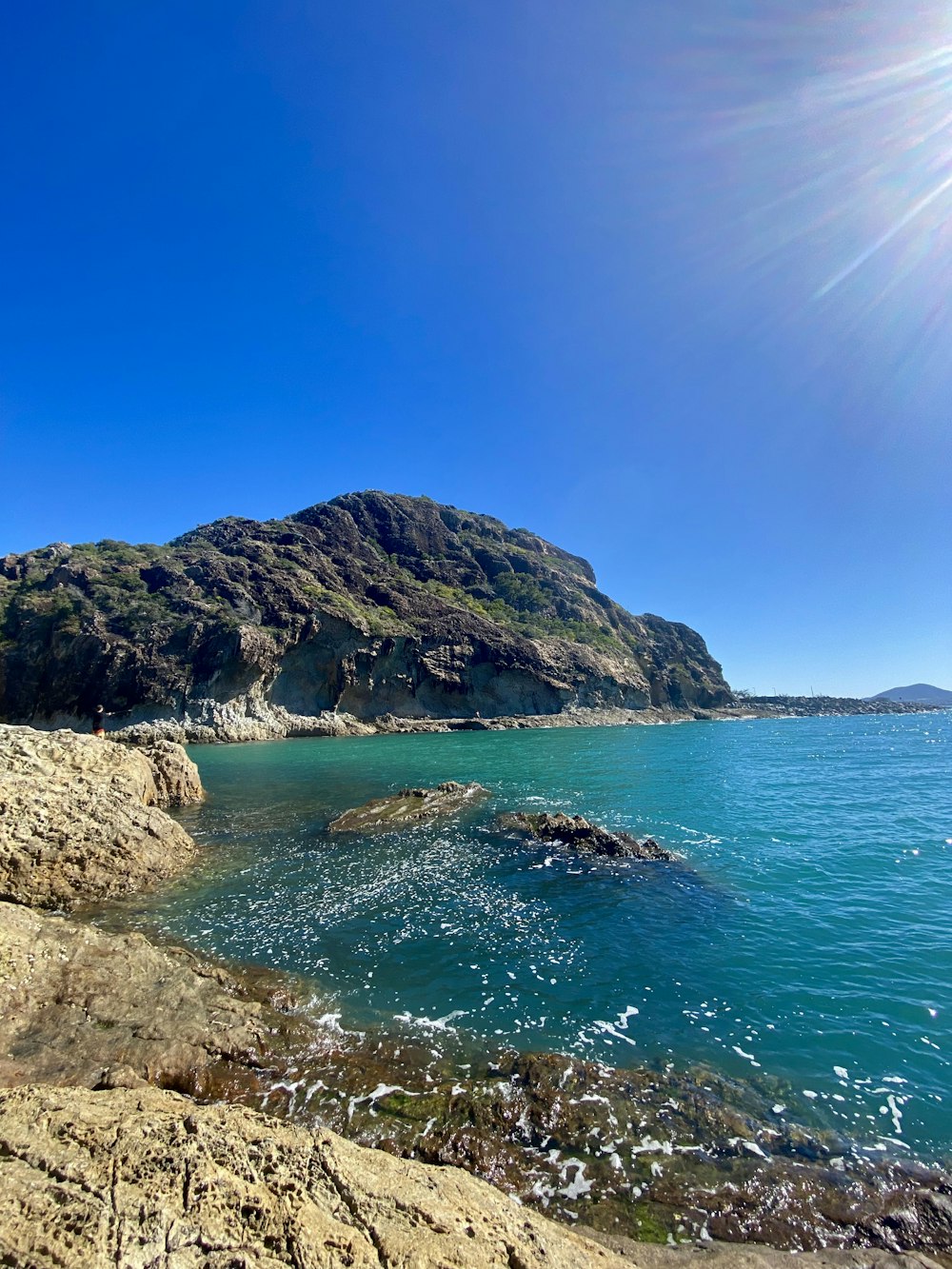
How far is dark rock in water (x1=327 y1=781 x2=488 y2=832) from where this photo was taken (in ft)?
63.0

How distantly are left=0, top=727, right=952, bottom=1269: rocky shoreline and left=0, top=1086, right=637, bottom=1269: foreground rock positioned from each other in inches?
0.5

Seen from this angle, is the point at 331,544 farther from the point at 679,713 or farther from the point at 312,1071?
the point at 312,1071

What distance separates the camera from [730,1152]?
5.48m

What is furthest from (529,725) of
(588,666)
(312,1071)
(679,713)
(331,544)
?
(312,1071)

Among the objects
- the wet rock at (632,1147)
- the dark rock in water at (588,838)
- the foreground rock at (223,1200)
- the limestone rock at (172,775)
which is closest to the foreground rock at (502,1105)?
the wet rock at (632,1147)

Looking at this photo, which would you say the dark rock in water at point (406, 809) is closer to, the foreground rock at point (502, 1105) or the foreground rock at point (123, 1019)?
the foreground rock at point (123, 1019)

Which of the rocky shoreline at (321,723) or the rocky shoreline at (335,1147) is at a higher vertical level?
the rocky shoreline at (335,1147)

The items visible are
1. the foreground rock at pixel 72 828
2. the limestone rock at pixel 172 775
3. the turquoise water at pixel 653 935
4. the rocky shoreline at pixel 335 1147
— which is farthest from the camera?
the limestone rock at pixel 172 775

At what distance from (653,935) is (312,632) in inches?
2758

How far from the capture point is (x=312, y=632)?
75.2 m

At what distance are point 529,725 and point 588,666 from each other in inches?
802

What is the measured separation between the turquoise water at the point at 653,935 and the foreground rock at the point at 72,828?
1.50 meters

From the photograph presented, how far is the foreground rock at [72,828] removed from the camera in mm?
12227

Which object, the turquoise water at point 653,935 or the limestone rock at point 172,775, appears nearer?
the turquoise water at point 653,935
